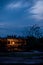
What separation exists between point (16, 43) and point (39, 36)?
696 cm


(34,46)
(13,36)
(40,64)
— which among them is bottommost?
(40,64)

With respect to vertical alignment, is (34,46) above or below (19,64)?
above

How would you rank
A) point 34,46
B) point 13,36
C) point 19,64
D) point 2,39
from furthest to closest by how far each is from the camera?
point 13,36 < point 2,39 < point 34,46 < point 19,64

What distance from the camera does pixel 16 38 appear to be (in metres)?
38.4

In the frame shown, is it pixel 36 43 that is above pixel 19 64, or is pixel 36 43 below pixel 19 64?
above

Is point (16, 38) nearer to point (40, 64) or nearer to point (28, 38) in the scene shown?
point (28, 38)

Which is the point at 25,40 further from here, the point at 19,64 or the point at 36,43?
the point at 19,64

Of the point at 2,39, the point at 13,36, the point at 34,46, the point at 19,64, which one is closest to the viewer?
the point at 19,64

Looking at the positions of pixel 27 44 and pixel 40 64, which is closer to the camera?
pixel 40 64

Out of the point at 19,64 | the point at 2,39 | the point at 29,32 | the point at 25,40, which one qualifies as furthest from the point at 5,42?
the point at 19,64

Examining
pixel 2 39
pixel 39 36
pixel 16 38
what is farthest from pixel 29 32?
pixel 2 39

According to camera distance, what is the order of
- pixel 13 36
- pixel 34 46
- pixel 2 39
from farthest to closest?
pixel 13 36, pixel 2 39, pixel 34 46

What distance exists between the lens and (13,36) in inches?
1606

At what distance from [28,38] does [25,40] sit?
1629 millimetres
